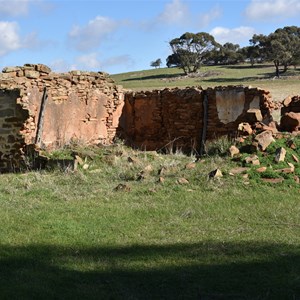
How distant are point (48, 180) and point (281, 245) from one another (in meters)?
5.40

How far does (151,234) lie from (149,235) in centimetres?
5

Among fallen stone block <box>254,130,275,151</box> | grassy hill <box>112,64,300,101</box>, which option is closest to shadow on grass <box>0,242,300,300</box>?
fallen stone block <box>254,130,275,151</box>

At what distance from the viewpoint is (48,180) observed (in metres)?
10.0

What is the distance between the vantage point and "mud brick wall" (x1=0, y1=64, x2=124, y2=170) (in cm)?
1279

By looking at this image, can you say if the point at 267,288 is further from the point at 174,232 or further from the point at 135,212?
the point at 135,212

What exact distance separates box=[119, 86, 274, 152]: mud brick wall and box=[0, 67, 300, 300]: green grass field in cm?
316

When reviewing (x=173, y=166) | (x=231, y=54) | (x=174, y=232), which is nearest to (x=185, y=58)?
(x=231, y=54)

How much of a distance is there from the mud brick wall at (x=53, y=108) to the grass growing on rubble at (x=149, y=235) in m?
2.40

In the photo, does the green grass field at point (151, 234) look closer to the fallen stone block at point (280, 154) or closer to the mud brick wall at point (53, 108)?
the fallen stone block at point (280, 154)

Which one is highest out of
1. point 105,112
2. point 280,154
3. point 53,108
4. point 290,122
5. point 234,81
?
point 234,81

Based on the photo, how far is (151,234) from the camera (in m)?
→ 6.51

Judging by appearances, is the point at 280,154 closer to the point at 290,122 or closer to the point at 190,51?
the point at 290,122

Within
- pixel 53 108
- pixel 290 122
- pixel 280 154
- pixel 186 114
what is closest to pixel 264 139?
pixel 280 154

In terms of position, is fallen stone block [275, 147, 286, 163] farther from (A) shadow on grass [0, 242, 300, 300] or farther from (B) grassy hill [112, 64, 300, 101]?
(B) grassy hill [112, 64, 300, 101]
